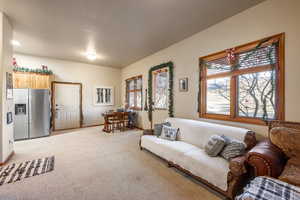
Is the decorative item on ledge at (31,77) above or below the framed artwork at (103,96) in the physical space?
above

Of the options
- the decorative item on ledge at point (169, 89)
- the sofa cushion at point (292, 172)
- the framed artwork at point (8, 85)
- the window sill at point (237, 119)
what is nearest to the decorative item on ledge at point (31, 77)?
the framed artwork at point (8, 85)

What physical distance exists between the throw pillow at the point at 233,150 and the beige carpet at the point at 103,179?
0.59m

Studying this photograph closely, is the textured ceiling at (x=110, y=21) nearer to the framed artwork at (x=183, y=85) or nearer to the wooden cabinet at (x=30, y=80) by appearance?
the wooden cabinet at (x=30, y=80)

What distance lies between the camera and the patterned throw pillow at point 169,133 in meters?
3.14

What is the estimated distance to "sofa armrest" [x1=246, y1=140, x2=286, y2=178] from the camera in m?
1.54

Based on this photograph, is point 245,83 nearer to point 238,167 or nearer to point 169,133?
point 238,167

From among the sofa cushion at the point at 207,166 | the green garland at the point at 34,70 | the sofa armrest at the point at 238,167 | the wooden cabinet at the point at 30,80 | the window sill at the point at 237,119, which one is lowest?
the sofa cushion at the point at 207,166

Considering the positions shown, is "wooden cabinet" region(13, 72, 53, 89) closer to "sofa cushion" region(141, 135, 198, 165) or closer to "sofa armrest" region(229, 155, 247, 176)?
"sofa cushion" region(141, 135, 198, 165)

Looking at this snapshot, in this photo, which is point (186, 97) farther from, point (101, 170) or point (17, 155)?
point (17, 155)

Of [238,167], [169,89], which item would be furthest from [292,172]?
[169,89]

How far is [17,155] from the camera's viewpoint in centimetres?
316

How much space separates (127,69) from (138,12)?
4.29 m

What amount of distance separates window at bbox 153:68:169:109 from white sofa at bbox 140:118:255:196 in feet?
4.10

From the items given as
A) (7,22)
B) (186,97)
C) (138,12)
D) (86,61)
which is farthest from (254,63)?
(86,61)
